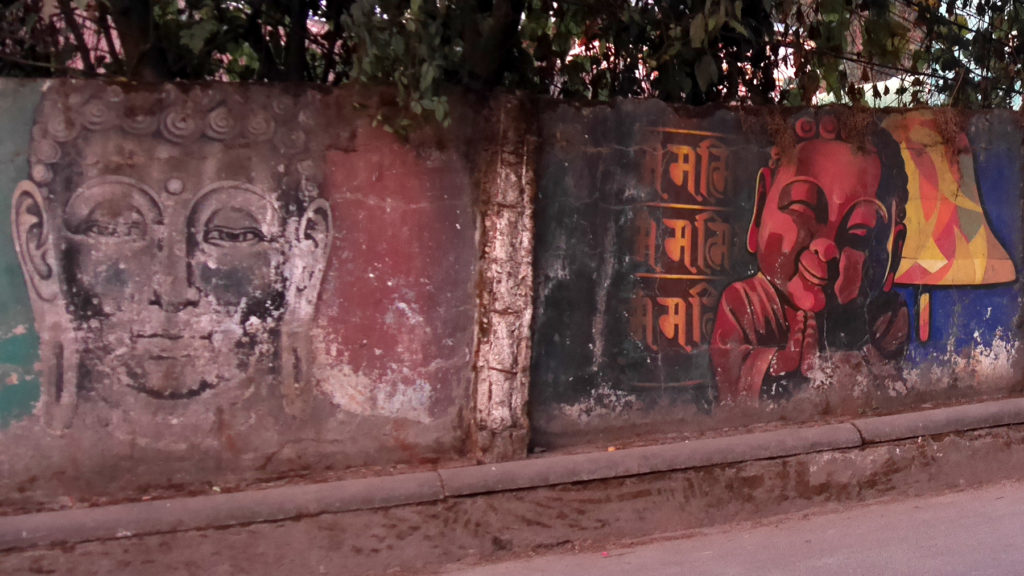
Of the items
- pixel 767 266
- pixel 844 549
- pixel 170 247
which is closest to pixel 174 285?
pixel 170 247

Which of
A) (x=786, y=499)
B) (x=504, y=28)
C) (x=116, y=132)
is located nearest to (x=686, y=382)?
(x=786, y=499)

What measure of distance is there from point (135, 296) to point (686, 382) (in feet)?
8.90

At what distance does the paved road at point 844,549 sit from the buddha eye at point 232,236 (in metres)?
1.69

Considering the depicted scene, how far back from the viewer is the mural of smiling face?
202 inches

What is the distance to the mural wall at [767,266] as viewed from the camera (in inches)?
185

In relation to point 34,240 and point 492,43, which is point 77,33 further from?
point 492,43

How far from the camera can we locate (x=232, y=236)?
4051 millimetres

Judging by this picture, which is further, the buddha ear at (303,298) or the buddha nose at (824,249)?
the buddha nose at (824,249)

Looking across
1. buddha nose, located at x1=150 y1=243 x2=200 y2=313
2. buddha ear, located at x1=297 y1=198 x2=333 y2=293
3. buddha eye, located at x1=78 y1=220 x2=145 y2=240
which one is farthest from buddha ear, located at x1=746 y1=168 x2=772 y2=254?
buddha eye, located at x1=78 y1=220 x2=145 y2=240

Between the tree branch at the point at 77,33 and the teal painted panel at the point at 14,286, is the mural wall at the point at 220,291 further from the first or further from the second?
the tree branch at the point at 77,33

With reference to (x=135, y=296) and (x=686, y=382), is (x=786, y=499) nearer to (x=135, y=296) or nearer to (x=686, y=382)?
(x=686, y=382)


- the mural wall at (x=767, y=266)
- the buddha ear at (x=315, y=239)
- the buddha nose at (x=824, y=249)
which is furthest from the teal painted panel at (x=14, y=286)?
the buddha nose at (x=824, y=249)

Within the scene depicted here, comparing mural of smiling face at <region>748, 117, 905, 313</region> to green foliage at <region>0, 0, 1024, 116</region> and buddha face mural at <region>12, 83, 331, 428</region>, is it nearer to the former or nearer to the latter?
green foliage at <region>0, 0, 1024, 116</region>

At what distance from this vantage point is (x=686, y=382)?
16.3 ft
